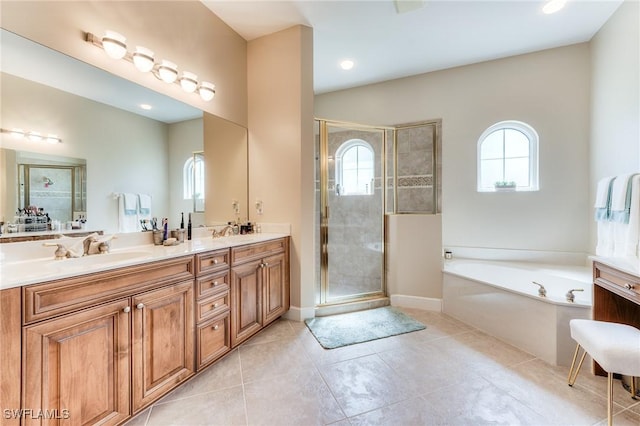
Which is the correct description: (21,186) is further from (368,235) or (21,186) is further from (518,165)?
(518,165)

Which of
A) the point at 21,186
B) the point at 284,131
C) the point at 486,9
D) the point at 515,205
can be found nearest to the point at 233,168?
the point at 284,131

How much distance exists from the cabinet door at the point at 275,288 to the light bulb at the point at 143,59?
5.49ft

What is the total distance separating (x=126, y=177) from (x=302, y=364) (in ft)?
6.07

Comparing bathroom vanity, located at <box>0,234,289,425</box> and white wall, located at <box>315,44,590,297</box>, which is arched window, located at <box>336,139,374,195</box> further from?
bathroom vanity, located at <box>0,234,289,425</box>

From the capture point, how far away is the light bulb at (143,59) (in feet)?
5.68

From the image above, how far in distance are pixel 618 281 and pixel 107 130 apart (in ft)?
11.0

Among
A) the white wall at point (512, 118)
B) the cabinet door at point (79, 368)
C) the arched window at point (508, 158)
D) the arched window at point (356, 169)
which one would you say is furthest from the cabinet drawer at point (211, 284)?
the arched window at point (508, 158)

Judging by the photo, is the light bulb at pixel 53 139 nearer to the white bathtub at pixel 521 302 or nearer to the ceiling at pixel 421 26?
the ceiling at pixel 421 26

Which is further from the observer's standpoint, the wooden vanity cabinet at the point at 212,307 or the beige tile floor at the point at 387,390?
the wooden vanity cabinet at the point at 212,307

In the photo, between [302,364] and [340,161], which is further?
[340,161]

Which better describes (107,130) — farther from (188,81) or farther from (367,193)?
(367,193)

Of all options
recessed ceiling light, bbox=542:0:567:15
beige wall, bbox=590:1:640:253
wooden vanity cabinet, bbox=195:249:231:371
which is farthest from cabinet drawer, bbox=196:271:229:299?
recessed ceiling light, bbox=542:0:567:15

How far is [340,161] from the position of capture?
322 cm

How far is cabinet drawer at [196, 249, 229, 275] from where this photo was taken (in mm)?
1655
